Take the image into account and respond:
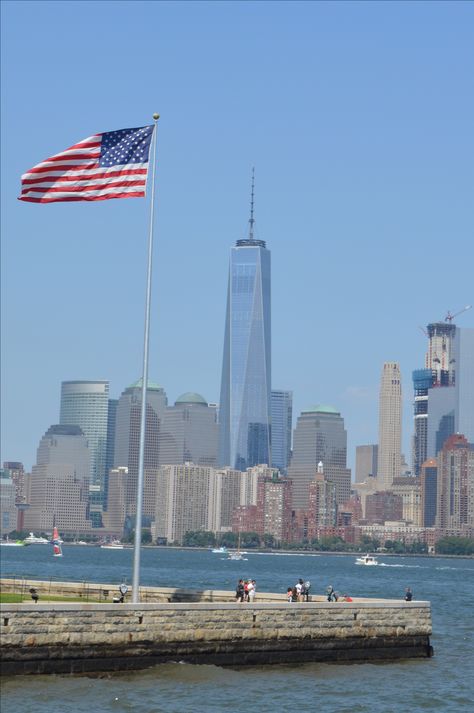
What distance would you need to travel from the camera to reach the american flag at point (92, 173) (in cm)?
4381

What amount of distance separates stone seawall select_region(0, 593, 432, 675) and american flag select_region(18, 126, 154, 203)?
485 inches

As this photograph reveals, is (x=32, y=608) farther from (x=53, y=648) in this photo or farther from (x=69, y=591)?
(x=69, y=591)

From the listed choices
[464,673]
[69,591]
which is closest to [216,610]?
[464,673]

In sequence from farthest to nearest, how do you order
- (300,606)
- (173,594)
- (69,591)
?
(69,591)
(173,594)
(300,606)

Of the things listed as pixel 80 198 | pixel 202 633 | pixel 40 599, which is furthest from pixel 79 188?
pixel 40 599

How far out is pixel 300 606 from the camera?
155 feet

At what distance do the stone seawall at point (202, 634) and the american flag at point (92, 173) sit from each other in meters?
12.3

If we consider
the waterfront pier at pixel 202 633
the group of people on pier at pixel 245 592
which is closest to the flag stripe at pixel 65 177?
the waterfront pier at pixel 202 633

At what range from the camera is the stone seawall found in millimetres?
41312

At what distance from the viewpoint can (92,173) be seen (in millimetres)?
44156

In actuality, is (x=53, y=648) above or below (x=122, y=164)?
below

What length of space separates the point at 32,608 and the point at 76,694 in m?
2.72

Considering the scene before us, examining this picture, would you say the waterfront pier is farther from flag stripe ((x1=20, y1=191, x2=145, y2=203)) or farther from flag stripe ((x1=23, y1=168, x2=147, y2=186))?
flag stripe ((x1=23, y1=168, x2=147, y2=186))

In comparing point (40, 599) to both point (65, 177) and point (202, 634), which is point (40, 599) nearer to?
point (202, 634)
